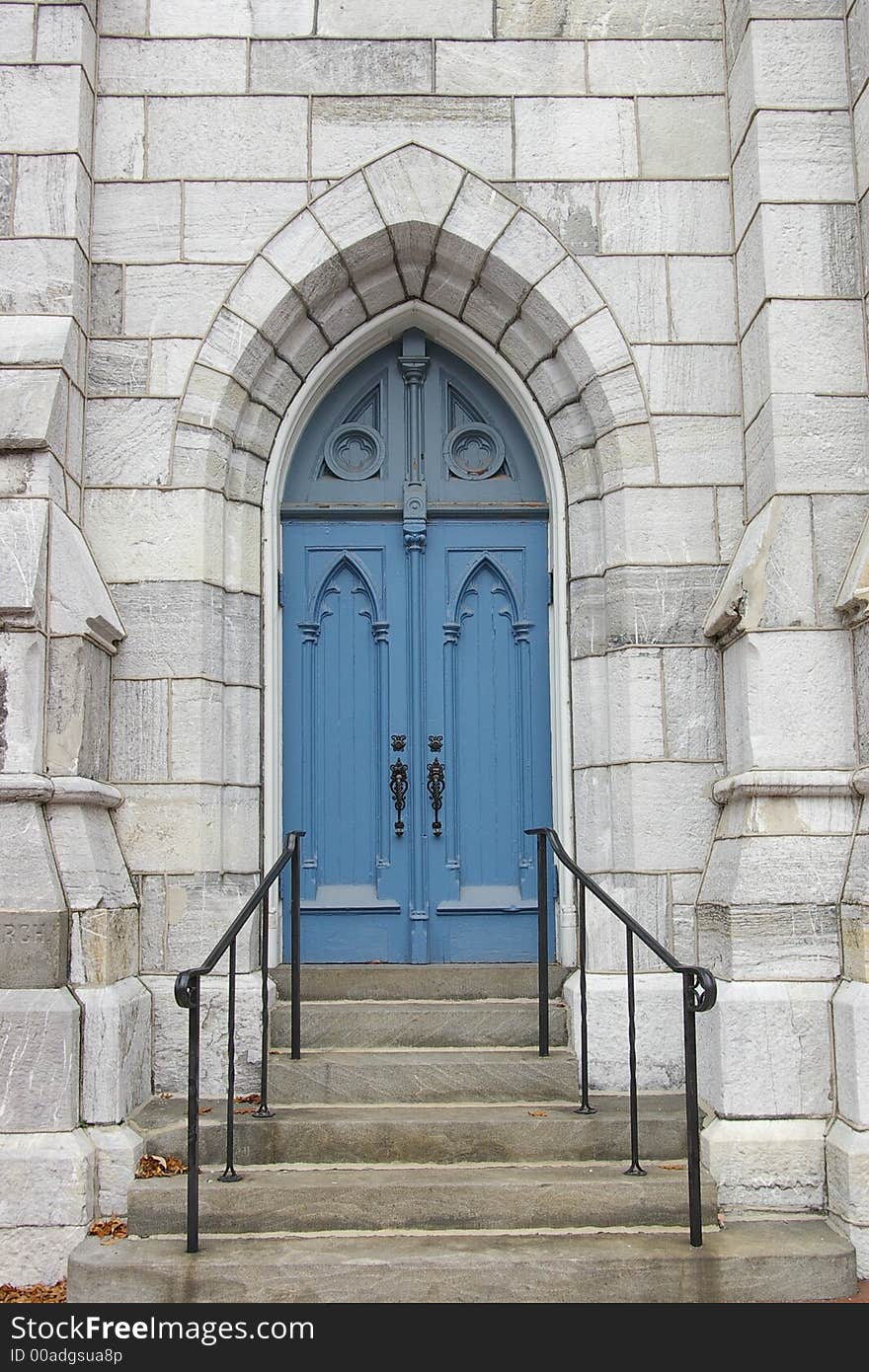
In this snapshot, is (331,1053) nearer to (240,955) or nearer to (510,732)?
(240,955)

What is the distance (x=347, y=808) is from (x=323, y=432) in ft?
5.90

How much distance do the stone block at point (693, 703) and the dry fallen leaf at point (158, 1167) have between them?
8.28 ft

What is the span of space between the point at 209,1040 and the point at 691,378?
348 centimetres

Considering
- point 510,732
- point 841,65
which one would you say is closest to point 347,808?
point 510,732

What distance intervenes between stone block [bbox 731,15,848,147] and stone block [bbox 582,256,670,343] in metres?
0.73

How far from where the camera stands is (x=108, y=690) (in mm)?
5367

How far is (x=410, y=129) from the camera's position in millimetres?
5727

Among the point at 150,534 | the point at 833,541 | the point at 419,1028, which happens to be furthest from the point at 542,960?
the point at 150,534

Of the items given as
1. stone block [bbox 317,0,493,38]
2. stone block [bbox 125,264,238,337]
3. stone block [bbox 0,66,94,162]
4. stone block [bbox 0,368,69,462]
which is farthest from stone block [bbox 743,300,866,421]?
stone block [bbox 0,66,94,162]

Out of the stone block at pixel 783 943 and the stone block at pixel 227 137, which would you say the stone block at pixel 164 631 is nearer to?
the stone block at pixel 227 137

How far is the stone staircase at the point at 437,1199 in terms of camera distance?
401cm

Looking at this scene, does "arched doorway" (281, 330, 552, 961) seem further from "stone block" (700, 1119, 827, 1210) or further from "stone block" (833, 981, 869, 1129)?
"stone block" (833, 981, 869, 1129)

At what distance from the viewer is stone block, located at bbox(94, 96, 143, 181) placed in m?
5.64

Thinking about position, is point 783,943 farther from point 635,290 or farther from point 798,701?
point 635,290
